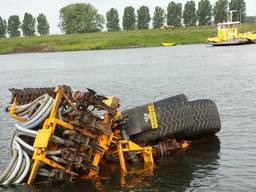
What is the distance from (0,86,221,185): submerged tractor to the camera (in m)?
18.4

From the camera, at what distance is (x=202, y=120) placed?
882 inches

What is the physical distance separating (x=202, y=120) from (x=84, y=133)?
20.3 ft

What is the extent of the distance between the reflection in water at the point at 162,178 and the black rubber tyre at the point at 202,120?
4.02 ft

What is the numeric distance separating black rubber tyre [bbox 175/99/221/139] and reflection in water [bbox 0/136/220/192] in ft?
4.02

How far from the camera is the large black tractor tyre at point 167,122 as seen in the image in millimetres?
21234

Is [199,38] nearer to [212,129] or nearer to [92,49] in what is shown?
[92,49]

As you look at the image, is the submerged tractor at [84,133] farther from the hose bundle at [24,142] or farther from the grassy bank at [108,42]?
the grassy bank at [108,42]

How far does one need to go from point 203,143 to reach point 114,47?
504 ft

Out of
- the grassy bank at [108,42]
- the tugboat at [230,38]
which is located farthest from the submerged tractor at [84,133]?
the grassy bank at [108,42]

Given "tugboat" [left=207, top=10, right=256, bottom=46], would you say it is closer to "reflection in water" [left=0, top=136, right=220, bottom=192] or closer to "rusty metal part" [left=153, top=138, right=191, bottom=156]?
"rusty metal part" [left=153, top=138, right=191, bottom=156]

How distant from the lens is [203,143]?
2322 cm

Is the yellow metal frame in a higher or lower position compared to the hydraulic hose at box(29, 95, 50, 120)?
lower

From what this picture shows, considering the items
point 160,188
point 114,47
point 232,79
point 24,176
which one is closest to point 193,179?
point 160,188

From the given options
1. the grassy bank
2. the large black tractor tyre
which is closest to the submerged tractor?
the large black tractor tyre
